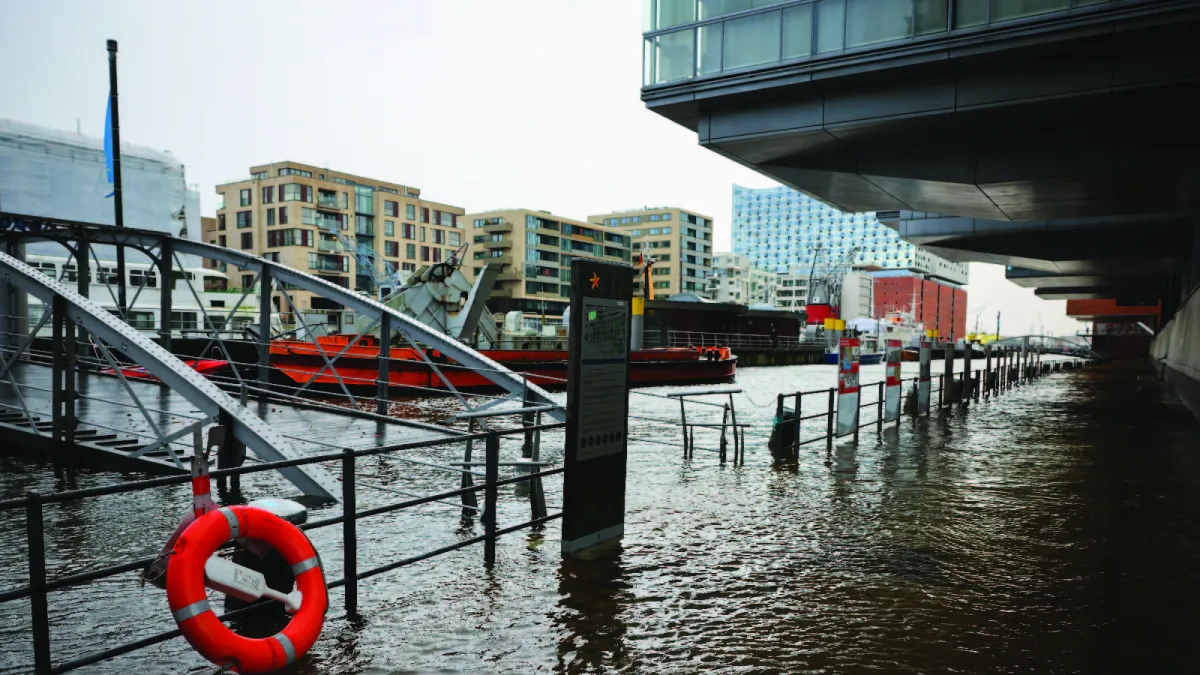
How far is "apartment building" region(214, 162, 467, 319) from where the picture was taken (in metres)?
76.4

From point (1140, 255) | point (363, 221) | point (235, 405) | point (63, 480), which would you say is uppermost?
point (363, 221)

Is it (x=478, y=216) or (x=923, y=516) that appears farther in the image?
(x=478, y=216)

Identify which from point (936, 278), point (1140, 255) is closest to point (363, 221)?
point (1140, 255)

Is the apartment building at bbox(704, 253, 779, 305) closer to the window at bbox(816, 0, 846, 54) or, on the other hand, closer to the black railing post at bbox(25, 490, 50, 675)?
the window at bbox(816, 0, 846, 54)

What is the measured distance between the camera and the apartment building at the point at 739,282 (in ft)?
515

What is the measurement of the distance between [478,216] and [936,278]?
375ft

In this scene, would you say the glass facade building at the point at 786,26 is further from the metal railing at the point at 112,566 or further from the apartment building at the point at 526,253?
the apartment building at the point at 526,253

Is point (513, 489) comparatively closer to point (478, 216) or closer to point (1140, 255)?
point (1140, 255)

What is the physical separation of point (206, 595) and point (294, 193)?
7924 cm

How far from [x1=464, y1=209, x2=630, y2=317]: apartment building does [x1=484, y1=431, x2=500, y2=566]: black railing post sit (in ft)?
301

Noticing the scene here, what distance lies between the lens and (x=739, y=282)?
6845 inches

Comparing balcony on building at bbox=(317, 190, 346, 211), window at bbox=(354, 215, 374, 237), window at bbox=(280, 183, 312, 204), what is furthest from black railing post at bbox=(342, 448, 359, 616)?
window at bbox=(354, 215, 374, 237)

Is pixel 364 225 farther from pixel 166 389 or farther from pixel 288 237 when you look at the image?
pixel 166 389

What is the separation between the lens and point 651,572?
6398 mm
